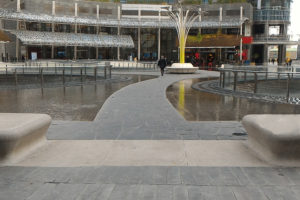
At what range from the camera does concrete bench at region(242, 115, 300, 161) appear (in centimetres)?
470

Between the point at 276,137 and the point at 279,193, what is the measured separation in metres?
1.12

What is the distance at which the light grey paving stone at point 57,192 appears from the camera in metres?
3.68

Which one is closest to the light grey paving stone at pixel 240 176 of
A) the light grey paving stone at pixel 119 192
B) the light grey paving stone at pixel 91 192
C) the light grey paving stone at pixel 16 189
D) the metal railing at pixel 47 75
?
the light grey paving stone at pixel 119 192

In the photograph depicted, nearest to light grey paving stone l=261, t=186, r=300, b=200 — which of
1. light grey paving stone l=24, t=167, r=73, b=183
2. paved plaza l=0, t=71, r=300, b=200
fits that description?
paved plaza l=0, t=71, r=300, b=200

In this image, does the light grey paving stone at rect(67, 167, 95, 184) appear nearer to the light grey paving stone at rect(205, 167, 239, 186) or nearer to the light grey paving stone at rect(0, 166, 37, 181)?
the light grey paving stone at rect(0, 166, 37, 181)

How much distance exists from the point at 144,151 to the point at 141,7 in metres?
60.8

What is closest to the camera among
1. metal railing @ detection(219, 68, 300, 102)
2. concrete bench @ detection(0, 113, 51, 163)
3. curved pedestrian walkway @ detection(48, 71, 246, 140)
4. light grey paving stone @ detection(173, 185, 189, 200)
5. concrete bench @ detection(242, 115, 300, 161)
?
light grey paving stone @ detection(173, 185, 189, 200)

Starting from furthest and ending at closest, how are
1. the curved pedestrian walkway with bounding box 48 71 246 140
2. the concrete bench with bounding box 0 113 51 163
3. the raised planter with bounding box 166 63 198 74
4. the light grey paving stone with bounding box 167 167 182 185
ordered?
the raised planter with bounding box 166 63 198 74
the curved pedestrian walkway with bounding box 48 71 246 140
the concrete bench with bounding box 0 113 51 163
the light grey paving stone with bounding box 167 167 182 185

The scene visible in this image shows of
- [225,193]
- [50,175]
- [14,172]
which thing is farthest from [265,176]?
[14,172]

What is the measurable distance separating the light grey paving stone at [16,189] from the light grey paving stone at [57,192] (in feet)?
0.31

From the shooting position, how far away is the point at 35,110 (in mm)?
10297

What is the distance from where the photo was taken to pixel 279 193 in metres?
3.79

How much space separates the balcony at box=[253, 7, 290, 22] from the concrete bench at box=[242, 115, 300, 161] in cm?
6489

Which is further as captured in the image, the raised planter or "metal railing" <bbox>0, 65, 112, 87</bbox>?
the raised planter
